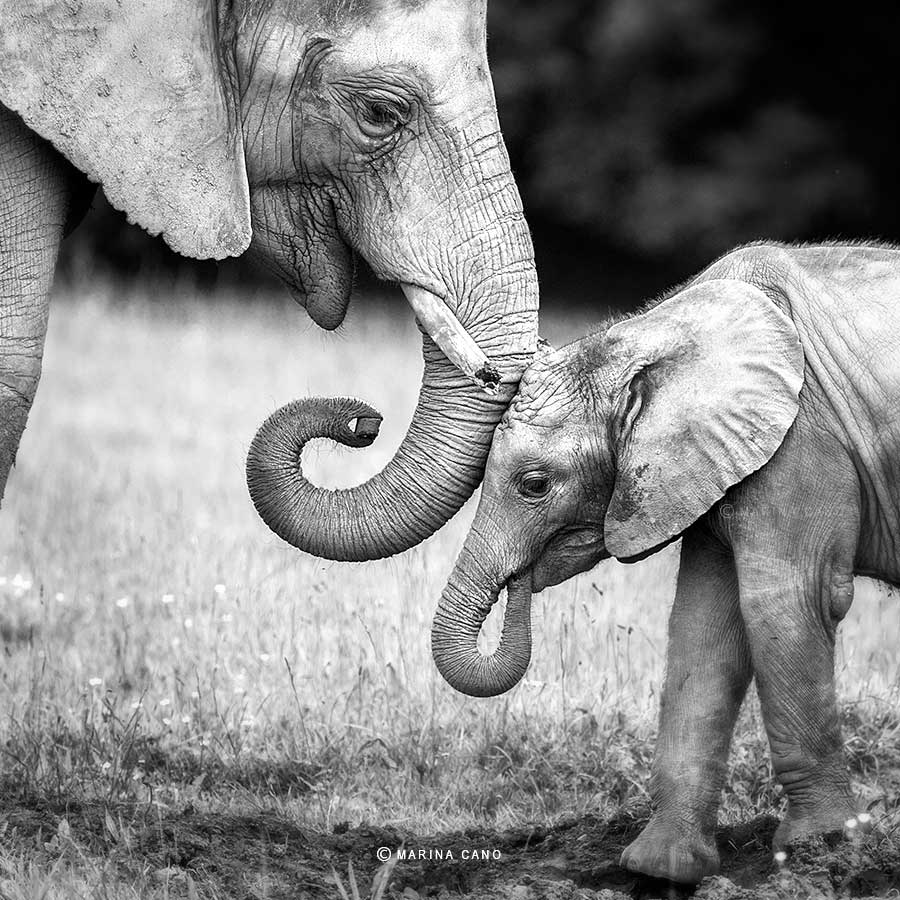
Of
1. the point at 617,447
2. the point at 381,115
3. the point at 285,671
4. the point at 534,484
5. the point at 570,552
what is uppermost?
the point at 381,115

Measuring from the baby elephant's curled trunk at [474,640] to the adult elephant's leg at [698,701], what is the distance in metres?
0.49

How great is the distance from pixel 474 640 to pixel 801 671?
936 millimetres

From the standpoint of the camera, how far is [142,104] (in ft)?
18.1

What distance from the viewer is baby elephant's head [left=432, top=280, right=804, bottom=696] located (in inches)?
222

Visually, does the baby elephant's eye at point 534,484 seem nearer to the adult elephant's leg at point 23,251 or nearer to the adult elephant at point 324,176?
the adult elephant at point 324,176

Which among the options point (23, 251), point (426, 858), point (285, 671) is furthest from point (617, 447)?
point (285, 671)

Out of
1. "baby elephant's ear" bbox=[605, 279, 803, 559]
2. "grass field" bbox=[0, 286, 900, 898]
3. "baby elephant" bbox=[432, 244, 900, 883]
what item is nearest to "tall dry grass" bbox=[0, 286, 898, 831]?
"grass field" bbox=[0, 286, 900, 898]

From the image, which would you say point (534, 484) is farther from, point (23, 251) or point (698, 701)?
point (23, 251)

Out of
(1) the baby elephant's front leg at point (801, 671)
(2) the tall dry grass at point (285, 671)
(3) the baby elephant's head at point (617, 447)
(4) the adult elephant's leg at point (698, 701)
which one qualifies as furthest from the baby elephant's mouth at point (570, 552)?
(2) the tall dry grass at point (285, 671)

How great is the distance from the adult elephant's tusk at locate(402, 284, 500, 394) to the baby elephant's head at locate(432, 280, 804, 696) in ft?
0.48

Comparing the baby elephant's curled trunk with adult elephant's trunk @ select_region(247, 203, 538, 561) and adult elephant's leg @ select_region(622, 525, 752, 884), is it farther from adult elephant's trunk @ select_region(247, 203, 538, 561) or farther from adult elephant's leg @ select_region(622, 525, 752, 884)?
adult elephant's leg @ select_region(622, 525, 752, 884)

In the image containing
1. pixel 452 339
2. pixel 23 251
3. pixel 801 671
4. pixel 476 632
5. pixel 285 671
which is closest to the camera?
pixel 23 251

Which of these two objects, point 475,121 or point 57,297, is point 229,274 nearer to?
point 57,297

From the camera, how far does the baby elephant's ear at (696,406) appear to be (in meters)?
5.62
